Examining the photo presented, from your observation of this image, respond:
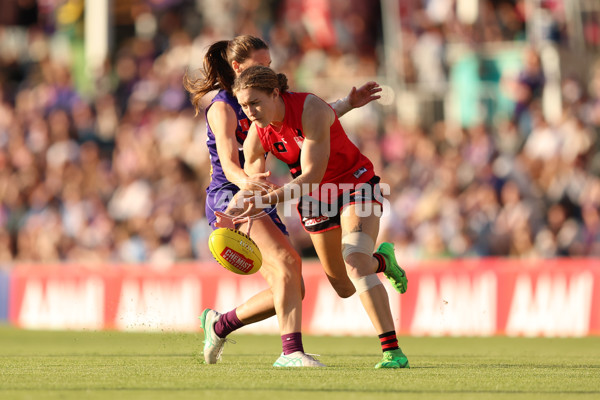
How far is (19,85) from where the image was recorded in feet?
71.7

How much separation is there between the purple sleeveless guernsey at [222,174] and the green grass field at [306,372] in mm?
1152

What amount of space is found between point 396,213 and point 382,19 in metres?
6.73

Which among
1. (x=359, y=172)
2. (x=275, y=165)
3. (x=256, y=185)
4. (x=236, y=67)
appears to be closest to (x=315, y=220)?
(x=359, y=172)

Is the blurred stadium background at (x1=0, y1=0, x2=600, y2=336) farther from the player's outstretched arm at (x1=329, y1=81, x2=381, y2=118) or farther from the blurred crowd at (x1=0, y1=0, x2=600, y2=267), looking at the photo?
the player's outstretched arm at (x1=329, y1=81, x2=381, y2=118)

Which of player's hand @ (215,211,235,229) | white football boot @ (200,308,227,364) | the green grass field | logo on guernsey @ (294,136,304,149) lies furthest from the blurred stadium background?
logo on guernsey @ (294,136,304,149)

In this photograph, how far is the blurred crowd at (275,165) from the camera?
1442 centimetres

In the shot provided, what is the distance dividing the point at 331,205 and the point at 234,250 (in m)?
0.80

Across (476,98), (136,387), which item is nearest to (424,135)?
(476,98)

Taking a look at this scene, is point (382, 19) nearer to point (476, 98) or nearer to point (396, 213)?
point (476, 98)

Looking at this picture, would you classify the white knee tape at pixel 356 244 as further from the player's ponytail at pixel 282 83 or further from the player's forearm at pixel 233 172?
the player's ponytail at pixel 282 83

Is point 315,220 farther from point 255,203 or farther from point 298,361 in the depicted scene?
point 298,361

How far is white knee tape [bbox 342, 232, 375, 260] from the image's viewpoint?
779 centimetres

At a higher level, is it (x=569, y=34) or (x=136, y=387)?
(x=569, y=34)

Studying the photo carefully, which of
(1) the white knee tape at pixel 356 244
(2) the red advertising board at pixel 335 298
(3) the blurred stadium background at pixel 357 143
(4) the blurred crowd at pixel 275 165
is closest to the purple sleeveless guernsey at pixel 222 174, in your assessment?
(1) the white knee tape at pixel 356 244
